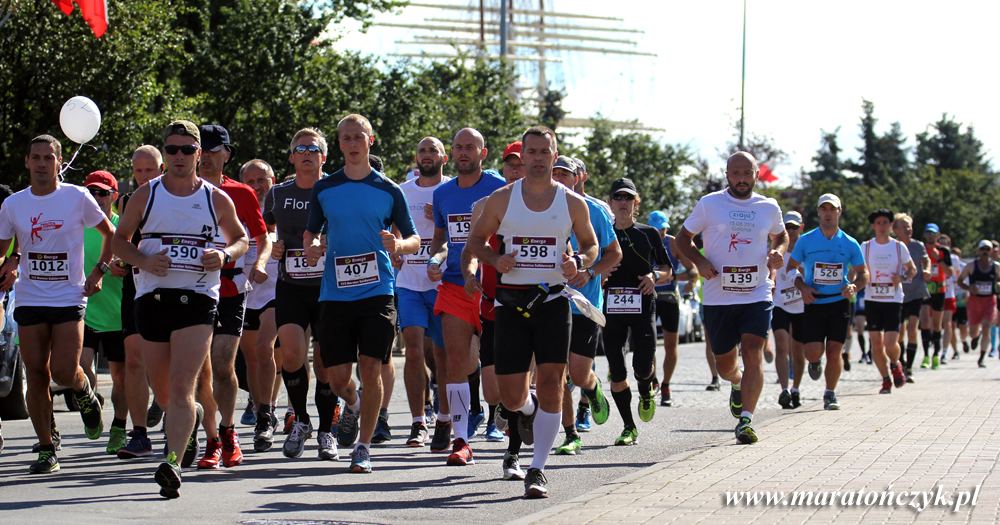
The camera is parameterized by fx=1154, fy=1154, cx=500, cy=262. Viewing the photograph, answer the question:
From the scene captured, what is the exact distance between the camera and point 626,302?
32.6 feet

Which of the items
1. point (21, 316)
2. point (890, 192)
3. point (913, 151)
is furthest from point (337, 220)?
point (913, 151)

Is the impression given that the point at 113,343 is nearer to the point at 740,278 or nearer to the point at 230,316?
the point at 230,316

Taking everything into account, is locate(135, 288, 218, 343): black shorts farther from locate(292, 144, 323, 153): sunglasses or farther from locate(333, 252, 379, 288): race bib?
locate(292, 144, 323, 153): sunglasses

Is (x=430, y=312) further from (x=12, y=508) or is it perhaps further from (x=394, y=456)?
(x=12, y=508)

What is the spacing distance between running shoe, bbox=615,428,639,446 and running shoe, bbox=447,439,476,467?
156 centimetres

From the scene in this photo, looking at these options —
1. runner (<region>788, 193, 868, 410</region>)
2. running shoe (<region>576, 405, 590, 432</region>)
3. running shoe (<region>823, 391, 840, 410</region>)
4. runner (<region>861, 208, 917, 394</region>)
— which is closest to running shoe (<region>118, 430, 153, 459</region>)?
running shoe (<region>576, 405, 590, 432</region>)

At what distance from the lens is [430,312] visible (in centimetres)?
913

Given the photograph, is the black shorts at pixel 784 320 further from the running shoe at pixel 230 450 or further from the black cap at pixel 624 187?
the running shoe at pixel 230 450

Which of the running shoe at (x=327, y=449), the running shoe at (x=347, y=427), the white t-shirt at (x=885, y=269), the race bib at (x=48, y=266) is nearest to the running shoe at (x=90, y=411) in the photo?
the race bib at (x=48, y=266)

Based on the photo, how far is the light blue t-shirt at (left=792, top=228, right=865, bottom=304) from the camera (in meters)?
12.2

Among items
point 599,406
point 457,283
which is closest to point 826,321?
point 599,406

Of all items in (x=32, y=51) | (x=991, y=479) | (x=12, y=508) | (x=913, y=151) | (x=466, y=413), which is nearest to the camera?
(x=12, y=508)

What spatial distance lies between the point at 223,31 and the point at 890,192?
191ft

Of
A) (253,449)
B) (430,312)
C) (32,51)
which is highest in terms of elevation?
(32,51)
